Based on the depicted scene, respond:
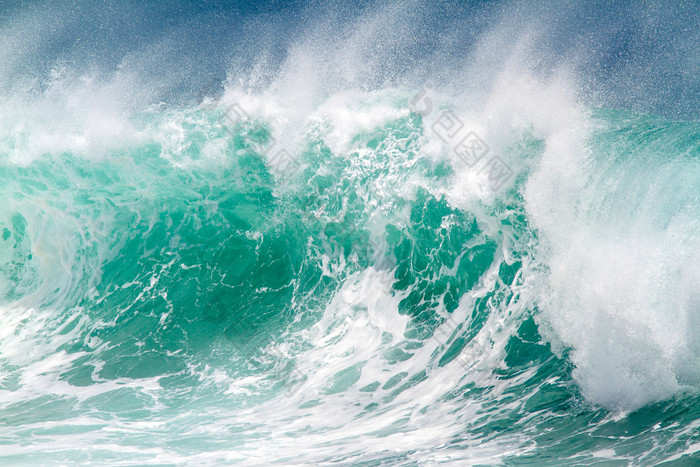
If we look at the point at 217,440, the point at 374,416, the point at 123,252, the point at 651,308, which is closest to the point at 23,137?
the point at 123,252

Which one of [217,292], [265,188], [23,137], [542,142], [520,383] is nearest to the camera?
[520,383]

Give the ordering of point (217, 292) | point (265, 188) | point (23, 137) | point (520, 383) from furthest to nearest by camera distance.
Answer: point (23, 137) < point (265, 188) < point (217, 292) < point (520, 383)

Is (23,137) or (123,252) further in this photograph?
(23,137)

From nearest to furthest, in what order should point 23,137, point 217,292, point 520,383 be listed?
point 520,383, point 217,292, point 23,137

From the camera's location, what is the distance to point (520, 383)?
7520mm

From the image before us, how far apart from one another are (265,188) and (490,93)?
5.30m

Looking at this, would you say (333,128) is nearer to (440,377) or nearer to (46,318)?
(440,377)

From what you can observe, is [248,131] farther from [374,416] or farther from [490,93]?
[374,416]

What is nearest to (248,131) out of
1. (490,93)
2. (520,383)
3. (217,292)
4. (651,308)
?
(217,292)

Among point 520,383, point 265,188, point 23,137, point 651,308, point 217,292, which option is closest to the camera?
point 651,308

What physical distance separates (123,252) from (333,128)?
5.36 metres

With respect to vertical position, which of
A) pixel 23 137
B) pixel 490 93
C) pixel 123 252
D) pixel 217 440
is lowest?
pixel 217 440

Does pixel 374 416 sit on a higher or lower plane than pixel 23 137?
lower

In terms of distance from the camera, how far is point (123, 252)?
9883 mm
